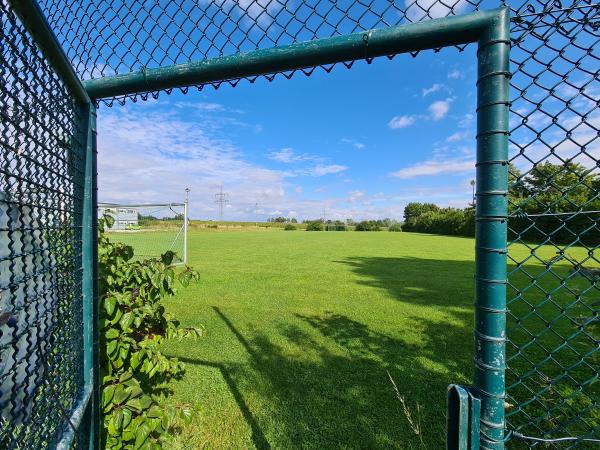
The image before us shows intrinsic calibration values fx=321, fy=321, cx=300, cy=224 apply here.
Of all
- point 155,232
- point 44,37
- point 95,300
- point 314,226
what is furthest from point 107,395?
point 314,226

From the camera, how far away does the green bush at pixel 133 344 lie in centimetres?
155

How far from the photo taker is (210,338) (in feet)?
14.8

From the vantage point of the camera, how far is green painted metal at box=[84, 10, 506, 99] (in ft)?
3.08

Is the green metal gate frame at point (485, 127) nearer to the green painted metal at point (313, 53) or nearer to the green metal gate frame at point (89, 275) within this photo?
the green painted metal at point (313, 53)

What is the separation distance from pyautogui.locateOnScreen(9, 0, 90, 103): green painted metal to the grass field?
173 centimetres

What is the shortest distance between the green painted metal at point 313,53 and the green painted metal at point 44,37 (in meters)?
0.21

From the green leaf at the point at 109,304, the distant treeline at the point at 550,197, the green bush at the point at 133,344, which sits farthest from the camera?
the green leaf at the point at 109,304

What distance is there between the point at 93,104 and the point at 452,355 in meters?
4.26

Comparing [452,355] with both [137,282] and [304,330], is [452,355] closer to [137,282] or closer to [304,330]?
[304,330]

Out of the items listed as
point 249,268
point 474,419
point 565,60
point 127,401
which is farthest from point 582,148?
point 249,268

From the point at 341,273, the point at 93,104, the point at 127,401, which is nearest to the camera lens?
the point at 93,104

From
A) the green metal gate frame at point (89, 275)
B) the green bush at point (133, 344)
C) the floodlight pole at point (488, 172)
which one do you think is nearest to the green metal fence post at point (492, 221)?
the floodlight pole at point (488, 172)

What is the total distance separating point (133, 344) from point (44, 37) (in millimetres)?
1536

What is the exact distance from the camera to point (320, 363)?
372cm
